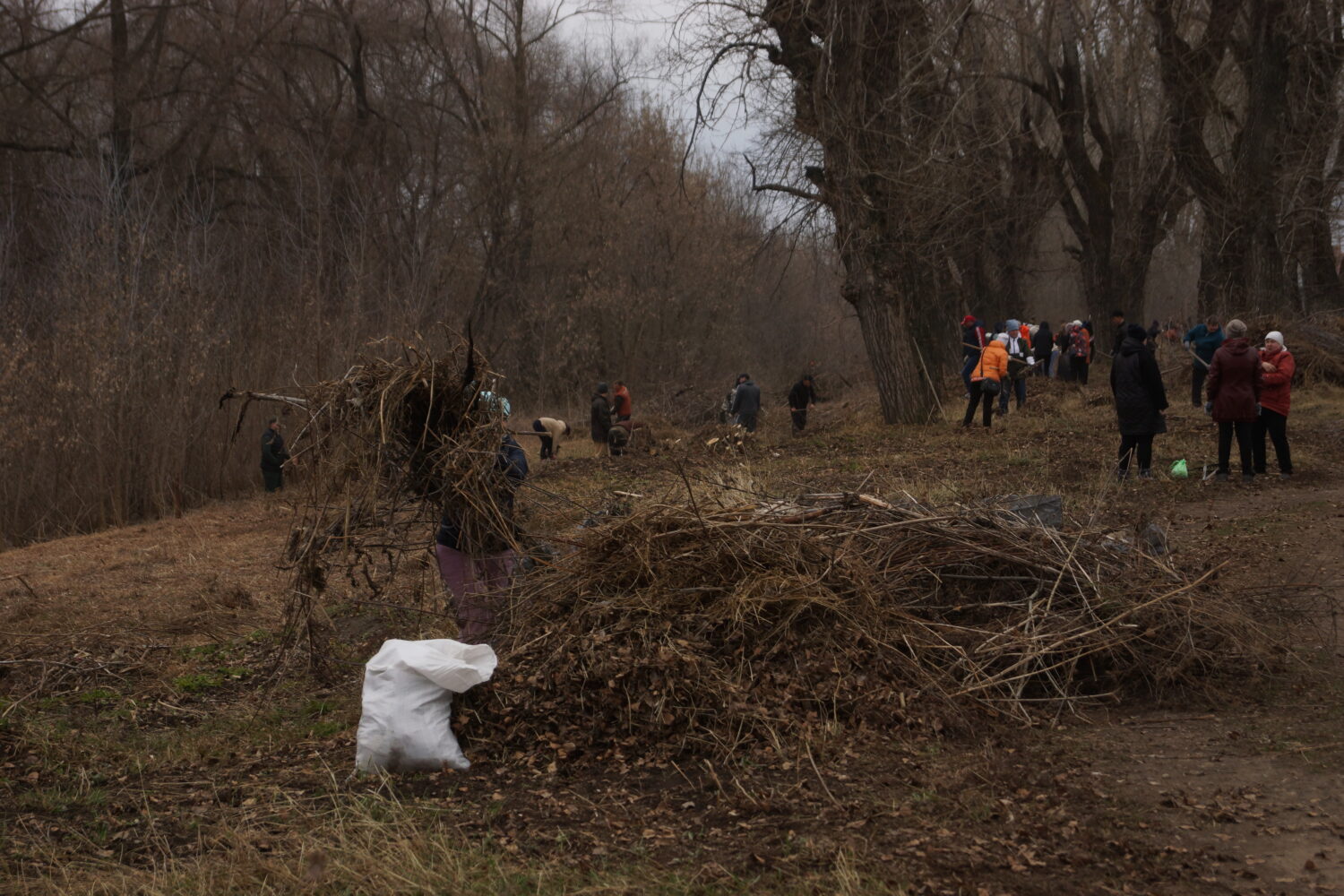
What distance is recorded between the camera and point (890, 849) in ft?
13.8

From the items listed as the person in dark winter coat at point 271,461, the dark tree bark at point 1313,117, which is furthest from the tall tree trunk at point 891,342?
the person in dark winter coat at point 271,461

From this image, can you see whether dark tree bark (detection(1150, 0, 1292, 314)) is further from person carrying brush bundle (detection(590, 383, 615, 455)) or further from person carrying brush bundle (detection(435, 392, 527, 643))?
person carrying brush bundle (detection(435, 392, 527, 643))

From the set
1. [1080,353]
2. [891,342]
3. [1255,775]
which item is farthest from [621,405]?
[1255,775]

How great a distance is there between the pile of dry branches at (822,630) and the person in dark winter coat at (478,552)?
321 mm

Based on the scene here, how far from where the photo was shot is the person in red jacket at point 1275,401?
11289 mm

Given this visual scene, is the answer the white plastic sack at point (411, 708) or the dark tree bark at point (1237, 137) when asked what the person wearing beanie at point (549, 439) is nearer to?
the dark tree bark at point (1237, 137)

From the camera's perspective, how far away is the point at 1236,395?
11.1 meters

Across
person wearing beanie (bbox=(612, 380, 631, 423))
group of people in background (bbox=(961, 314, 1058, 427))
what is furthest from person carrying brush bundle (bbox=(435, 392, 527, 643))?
person wearing beanie (bbox=(612, 380, 631, 423))

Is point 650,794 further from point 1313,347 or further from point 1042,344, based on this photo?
point 1042,344

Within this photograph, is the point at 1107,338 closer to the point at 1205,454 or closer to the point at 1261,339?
the point at 1261,339

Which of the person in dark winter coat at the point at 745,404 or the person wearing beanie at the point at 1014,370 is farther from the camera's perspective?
the person in dark winter coat at the point at 745,404

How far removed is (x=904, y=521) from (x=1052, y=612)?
37.7 inches

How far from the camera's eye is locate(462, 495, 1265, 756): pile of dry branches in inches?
216

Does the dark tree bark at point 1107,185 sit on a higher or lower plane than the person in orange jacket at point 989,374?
higher
